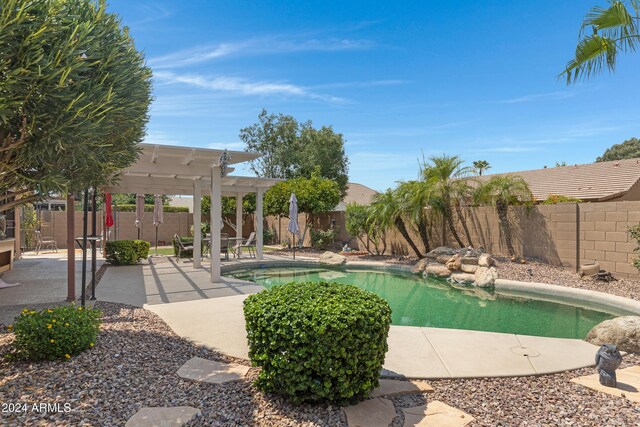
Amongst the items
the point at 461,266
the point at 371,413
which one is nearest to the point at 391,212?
the point at 461,266

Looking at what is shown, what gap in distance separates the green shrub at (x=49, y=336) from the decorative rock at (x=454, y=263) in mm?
9924

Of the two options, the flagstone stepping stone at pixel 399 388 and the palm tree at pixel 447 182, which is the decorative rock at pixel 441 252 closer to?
the palm tree at pixel 447 182

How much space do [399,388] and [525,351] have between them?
2.04 metres

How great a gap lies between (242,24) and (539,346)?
10248 millimetres

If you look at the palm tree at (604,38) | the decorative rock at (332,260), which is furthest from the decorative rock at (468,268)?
the palm tree at (604,38)

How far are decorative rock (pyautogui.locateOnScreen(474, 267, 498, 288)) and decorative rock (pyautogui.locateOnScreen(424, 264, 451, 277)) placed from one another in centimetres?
96

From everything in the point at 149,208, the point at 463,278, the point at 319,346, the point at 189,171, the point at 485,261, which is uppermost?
the point at 189,171

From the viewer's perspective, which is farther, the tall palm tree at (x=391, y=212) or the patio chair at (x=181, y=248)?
the tall palm tree at (x=391, y=212)

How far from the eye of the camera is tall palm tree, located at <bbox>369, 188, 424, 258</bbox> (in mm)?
13656

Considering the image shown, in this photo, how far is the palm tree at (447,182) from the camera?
42.2 ft

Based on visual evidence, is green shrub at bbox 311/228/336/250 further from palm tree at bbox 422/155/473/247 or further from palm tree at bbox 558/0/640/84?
palm tree at bbox 558/0/640/84

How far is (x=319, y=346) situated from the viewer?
9.29 feet

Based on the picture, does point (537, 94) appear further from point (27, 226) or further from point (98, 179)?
point (27, 226)

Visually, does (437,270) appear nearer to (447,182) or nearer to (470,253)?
(470,253)
